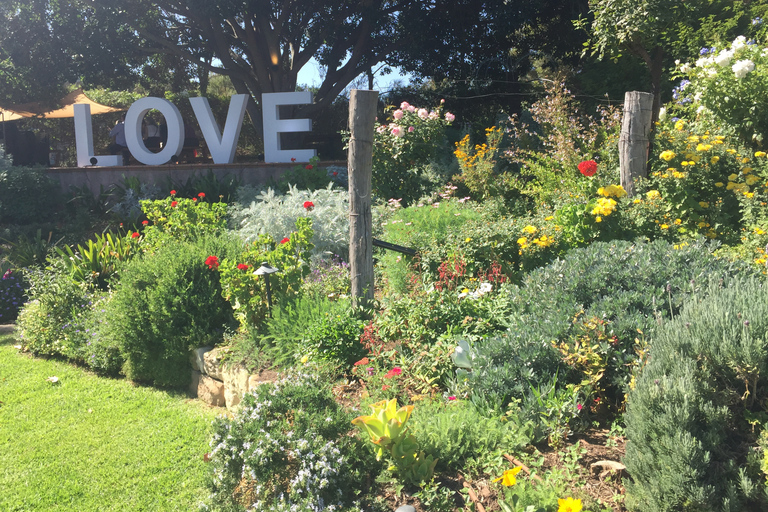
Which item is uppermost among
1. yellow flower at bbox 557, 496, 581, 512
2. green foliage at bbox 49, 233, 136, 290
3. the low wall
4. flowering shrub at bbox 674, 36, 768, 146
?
flowering shrub at bbox 674, 36, 768, 146

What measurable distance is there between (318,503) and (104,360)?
3.51 metres

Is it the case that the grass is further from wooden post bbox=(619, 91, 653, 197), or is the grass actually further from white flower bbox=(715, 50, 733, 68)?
white flower bbox=(715, 50, 733, 68)

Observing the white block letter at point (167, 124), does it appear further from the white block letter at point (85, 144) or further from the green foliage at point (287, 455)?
the green foliage at point (287, 455)

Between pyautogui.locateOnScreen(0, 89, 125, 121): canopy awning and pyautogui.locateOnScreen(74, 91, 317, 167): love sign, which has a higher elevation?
pyautogui.locateOnScreen(0, 89, 125, 121): canopy awning

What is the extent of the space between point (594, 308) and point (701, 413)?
3.03 feet

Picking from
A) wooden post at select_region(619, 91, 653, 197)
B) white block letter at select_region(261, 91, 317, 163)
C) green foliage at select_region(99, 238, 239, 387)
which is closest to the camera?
green foliage at select_region(99, 238, 239, 387)

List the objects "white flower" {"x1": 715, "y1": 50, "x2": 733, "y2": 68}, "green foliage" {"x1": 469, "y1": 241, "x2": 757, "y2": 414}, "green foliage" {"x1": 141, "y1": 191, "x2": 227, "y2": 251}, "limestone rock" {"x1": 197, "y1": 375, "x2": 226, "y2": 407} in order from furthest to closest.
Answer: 1. "white flower" {"x1": 715, "y1": 50, "x2": 733, "y2": 68}
2. "green foliage" {"x1": 141, "y1": 191, "x2": 227, "y2": 251}
3. "limestone rock" {"x1": 197, "y1": 375, "x2": 226, "y2": 407}
4. "green foliage" {"x1": 469, "y1": 241, "x2": 757, "y2": 414}

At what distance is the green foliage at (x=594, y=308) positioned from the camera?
106 inches

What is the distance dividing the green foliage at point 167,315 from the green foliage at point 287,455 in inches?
80.4

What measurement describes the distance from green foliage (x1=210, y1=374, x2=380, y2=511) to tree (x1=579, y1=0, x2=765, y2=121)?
277 inches

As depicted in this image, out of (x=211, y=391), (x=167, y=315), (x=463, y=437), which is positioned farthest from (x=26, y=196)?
(x=463, y=437)

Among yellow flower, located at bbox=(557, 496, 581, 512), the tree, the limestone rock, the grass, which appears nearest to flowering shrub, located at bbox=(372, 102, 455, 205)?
the tree

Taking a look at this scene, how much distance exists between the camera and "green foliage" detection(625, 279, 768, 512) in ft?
6.16

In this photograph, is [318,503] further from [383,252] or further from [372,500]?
[383,252]
